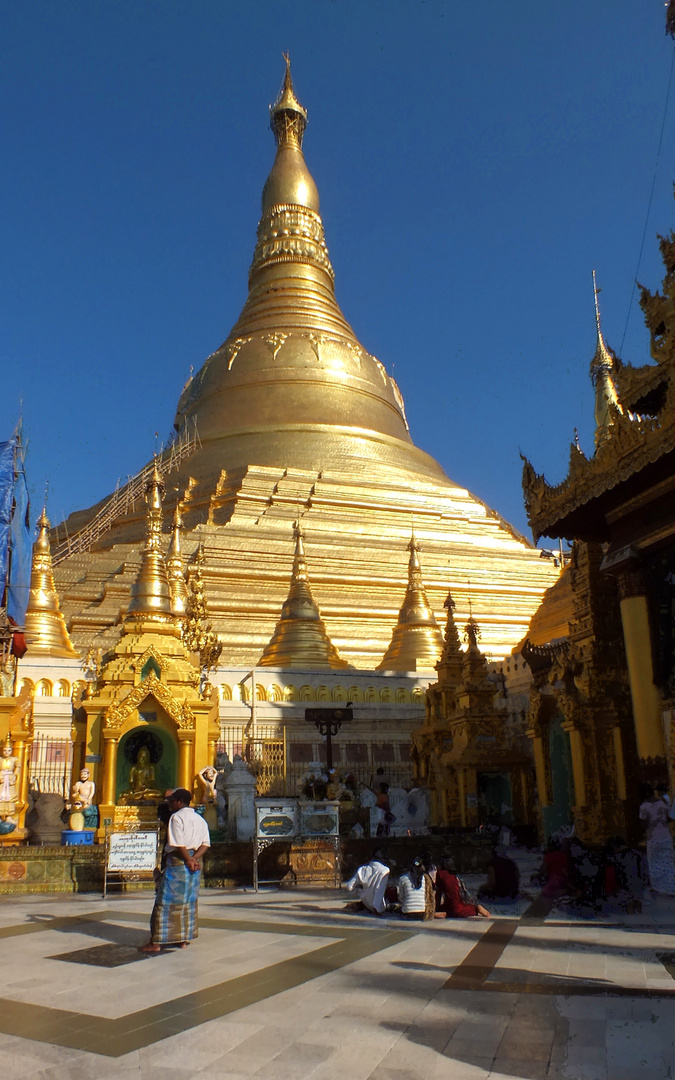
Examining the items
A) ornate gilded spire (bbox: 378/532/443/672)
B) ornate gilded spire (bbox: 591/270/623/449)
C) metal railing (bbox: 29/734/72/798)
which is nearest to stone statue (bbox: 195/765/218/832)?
metal railing (bbox: 29/734/72/798)

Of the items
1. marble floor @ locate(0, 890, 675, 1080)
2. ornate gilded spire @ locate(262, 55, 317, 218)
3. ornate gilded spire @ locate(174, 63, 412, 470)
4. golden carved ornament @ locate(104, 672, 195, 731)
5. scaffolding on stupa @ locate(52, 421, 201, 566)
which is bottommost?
marble floor @ locate(0, 890, 675, 1080)

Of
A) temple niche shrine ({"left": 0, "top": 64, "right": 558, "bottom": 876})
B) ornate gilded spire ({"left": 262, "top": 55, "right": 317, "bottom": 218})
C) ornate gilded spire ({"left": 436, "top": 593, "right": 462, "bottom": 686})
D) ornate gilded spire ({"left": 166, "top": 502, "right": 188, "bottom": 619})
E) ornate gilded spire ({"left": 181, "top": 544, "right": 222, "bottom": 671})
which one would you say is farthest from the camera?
ornate gilded spire ({"left": 262, "top": 55, "right": 317, "bottom": 218})

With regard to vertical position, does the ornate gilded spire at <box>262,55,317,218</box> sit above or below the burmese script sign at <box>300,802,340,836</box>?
above

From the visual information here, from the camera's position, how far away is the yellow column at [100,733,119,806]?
46.1 feet

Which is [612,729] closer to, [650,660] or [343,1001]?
[650,660]

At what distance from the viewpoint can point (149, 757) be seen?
1482 centimetres

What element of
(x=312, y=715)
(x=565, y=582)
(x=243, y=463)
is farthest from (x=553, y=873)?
(x=243, y=463)

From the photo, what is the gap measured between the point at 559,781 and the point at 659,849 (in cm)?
340

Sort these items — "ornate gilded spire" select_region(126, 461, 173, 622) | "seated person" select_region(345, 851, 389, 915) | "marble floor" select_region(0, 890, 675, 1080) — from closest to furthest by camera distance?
"marble floor" select_region(0, 890, 675, 1080), "seated person" select_region(345, 851, 389, 915), "ornate gilded spire" select_region(126, 461, 173, 622)

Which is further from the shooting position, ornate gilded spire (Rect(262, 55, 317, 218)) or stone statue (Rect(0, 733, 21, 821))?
ornate gilded spire (Rect(262, 55, 317, 218))

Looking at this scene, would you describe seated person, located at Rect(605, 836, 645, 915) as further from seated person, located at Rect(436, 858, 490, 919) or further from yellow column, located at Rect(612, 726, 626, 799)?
seated person, located at Rect(436, 858, 490, 919)

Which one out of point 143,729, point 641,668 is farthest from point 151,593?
point 641,668

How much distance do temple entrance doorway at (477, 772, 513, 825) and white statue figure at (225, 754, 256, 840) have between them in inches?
167

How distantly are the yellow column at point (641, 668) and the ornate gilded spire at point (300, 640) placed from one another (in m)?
11.5
